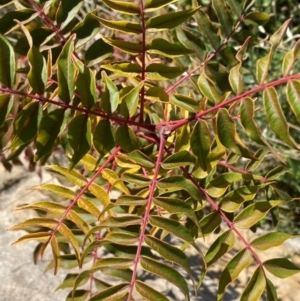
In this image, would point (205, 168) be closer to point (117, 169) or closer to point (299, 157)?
point (117, 169)

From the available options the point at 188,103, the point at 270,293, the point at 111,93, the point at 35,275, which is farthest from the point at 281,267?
the point at 35,275

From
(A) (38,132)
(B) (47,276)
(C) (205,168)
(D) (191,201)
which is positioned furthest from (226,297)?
(A) (38,132)

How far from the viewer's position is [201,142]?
1.01 meters

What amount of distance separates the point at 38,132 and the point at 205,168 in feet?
1.00

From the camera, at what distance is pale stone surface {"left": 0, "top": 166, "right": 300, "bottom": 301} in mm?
1690

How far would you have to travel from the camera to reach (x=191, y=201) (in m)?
1.17

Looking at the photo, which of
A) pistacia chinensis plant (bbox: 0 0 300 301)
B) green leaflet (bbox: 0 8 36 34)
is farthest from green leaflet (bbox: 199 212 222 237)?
green leaflet (bbox: 0 8 36 34)

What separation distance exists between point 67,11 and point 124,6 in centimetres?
27

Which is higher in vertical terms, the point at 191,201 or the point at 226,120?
the point at 226,120

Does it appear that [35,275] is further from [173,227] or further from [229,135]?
[229,135]

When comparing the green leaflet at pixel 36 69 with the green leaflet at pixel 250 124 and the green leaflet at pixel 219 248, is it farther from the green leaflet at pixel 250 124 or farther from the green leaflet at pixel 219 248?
the green leaflet at pixel 219 248

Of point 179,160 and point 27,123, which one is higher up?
point 27,123

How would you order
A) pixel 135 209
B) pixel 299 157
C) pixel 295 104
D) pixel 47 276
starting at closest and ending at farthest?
pixel 295 104 → pixel 135 209 → pixel 47 276 → pixel 299 157

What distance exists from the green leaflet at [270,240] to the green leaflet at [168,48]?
0.39 m
